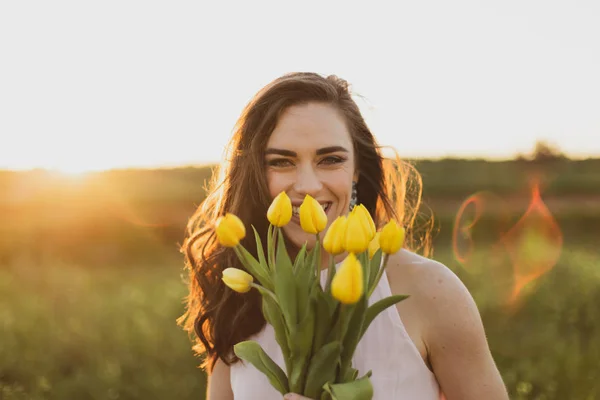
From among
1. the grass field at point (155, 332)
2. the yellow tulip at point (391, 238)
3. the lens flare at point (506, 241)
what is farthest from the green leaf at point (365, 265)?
the lens flare at point (506, 241)

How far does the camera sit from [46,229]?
44.8 ft

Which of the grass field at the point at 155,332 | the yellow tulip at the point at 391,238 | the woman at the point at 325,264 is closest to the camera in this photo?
the yellow tulip at the point at 391,238

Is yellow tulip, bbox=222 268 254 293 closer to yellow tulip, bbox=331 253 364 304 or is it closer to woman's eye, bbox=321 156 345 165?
yellow tulip, bbox=331 253 364 304

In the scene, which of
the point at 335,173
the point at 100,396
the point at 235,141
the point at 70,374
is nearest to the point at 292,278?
the point at 335,173

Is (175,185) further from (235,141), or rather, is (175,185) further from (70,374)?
(235,141)

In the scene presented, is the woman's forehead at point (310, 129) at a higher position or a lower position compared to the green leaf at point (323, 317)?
higher

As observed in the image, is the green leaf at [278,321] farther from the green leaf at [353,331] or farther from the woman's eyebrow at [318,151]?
the woman's eyebrow at [318,151]

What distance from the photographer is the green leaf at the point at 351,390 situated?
1443 millimetres

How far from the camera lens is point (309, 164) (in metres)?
2.17

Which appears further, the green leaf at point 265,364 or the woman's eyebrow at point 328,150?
the woman's eyebrow at point 328,150

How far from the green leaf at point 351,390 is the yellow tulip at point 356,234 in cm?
31

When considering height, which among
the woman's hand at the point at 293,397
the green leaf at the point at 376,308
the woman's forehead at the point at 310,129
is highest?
the woman's forehead at the point at 310,129

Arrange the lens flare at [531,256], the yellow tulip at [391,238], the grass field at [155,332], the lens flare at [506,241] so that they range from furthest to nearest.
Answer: the lens flare at [506,241], the lens flare at [531,256], the grass field at [155,332], the yellow tulip at [391,238]

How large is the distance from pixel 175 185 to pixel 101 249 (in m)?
7.46
